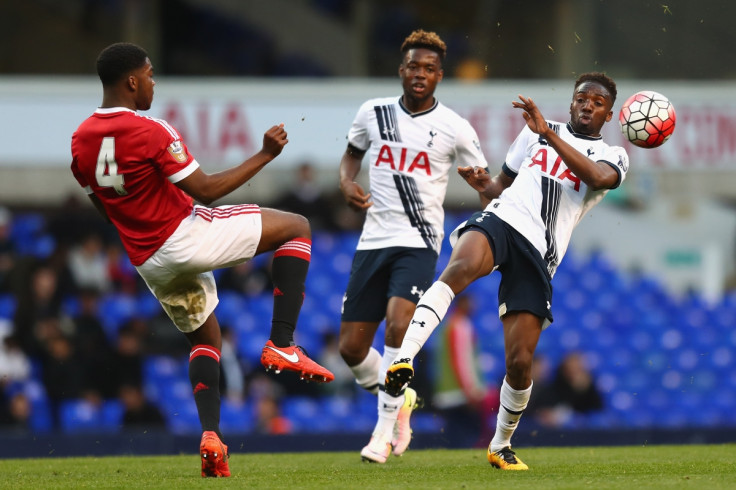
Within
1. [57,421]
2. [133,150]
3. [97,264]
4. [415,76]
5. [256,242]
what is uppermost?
[415,76]

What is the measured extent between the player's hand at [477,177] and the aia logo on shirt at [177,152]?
1760 mm

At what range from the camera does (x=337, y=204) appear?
16078 mm

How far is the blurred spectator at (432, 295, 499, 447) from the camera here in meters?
11.8

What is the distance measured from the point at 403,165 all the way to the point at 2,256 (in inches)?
309

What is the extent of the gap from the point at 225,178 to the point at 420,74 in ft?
7.02

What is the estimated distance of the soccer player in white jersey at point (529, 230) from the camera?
6406 mm

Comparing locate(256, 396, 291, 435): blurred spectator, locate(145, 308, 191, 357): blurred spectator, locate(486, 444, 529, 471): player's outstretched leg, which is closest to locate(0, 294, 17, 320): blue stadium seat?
locate(145, 308, 191, 357): blurred spectator

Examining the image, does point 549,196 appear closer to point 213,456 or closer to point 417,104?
point 417,104

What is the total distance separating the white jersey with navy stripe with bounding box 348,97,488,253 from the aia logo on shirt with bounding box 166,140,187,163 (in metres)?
2.10

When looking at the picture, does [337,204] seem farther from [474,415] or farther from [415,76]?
[415,76]

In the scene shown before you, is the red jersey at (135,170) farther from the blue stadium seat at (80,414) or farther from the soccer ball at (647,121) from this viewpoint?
the blue stadium seat at (80,414)

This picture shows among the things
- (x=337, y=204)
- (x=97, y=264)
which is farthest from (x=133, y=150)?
(x=337, y=204)

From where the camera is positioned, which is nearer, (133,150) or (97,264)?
(133,150)

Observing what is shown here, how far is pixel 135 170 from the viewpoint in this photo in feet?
20.0
